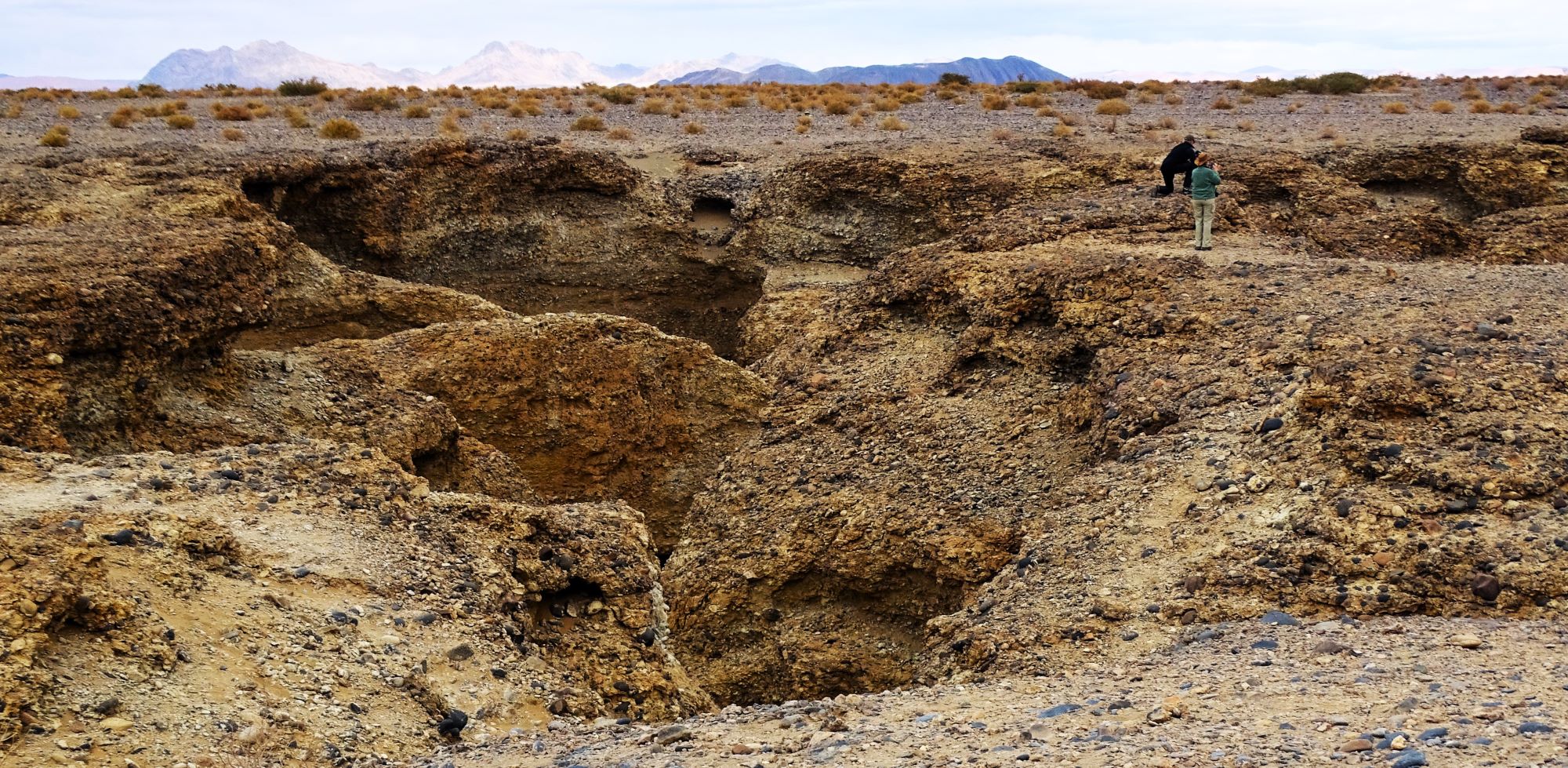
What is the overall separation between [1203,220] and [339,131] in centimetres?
1758

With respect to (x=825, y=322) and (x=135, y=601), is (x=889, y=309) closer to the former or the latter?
(x=825, y=322)

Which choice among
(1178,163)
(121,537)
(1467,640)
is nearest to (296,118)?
(1178,163)

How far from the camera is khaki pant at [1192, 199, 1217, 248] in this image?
13.5 meters

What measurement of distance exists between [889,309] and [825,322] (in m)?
0.93

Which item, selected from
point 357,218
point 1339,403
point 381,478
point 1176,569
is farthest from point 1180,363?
point 357,218

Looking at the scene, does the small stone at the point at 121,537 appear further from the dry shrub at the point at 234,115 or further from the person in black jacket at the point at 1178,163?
the dry shrub at the point at 234,115

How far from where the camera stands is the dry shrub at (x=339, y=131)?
24328 millimetres

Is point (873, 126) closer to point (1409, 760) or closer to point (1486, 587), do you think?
point (1486, 587)

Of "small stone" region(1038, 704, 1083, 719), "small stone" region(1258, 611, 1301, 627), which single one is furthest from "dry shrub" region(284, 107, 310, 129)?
"small stone" region(1038, 704, 1083, 719)

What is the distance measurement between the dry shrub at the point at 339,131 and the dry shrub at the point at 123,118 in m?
4.68

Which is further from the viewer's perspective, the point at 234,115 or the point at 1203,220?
the point at 234,115

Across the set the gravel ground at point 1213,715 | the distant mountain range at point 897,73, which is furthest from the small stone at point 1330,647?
the distant mountain range at point 897,73

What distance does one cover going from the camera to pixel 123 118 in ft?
85.4

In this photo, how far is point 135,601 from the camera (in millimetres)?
6555
